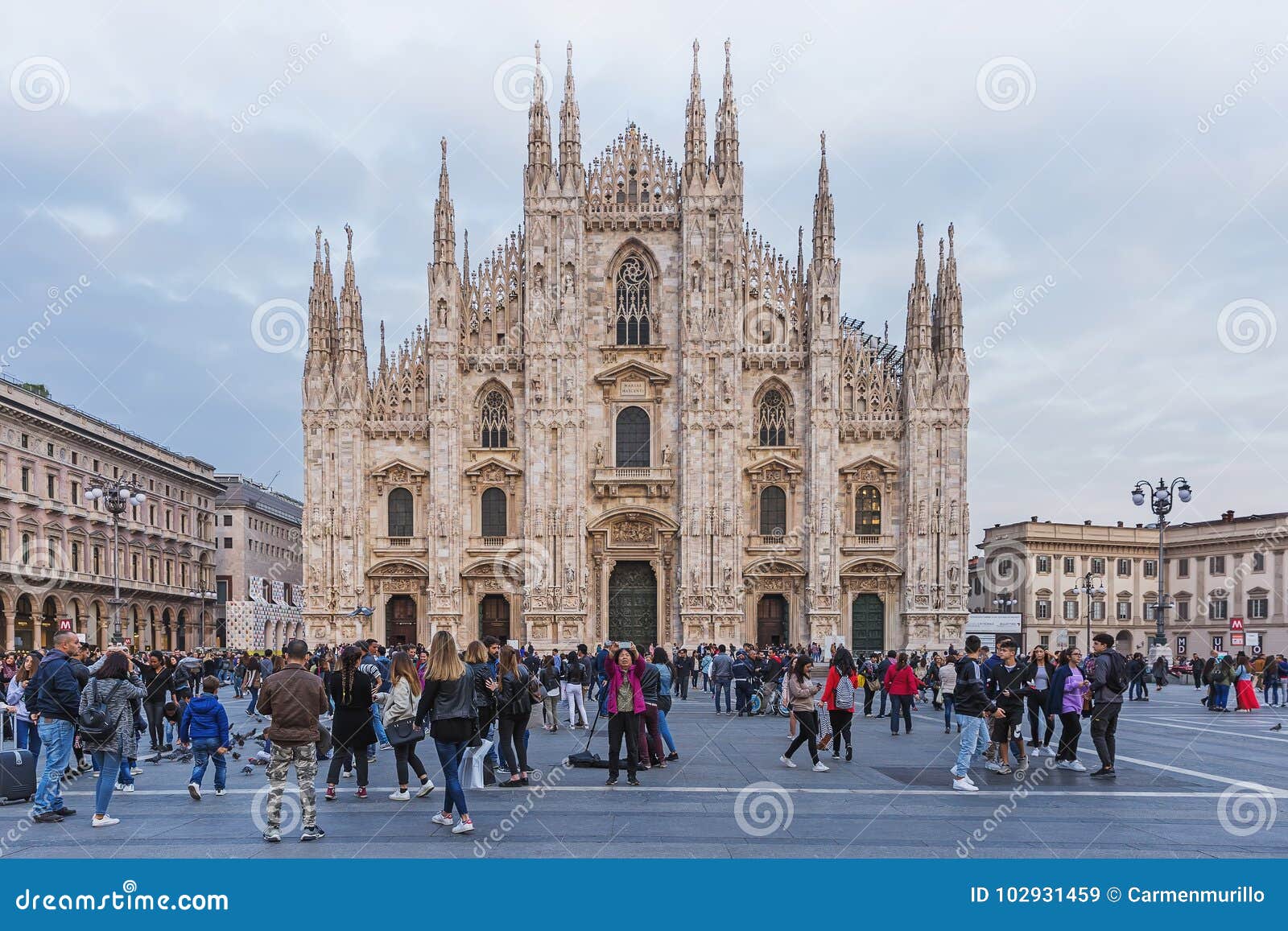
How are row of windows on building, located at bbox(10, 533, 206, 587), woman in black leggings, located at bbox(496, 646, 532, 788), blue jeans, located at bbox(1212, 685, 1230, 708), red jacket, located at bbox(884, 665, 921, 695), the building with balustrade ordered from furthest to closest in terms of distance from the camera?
row of windows on building, located at bbox(10, 533, 206, 587)
the building with balustrade
blue jeans, located at bbox(1212, 685, 1230, 708)
red jacket, located at bbox(884, 665, 921, 695)
woman in black leggings, located at bbox(496, 646, 532, 788)

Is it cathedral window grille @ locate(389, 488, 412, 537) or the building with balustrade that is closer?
cathedral window grille @ locate(389, 488, 412, 537)

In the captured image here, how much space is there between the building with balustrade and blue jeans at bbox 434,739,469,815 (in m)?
41.2

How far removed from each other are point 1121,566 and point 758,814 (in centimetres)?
7329

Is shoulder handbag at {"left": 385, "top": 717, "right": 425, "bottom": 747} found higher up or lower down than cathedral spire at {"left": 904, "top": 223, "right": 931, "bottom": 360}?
lower down

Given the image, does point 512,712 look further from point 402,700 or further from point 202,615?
point 202,615

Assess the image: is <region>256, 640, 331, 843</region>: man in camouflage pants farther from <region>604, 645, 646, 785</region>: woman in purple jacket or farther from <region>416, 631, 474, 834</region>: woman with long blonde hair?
<region>604, 645, 646, 785</region>: woman in purple jacket

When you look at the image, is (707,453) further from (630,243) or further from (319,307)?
(319,307)

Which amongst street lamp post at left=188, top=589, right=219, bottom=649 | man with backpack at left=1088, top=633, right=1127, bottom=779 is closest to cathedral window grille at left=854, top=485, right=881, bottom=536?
man with backpack at left=1088, top=633, right=1127, bottom=779

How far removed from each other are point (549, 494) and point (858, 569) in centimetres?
1257

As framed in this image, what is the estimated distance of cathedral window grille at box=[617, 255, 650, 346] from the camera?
155 feet

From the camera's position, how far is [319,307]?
46.7 m

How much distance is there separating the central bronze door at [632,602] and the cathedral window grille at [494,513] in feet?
16.1

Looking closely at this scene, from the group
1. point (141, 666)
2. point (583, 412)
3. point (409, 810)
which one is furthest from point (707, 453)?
point (409, 810)

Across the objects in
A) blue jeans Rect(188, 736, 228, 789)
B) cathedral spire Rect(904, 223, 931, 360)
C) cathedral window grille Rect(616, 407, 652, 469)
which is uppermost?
cathedral spire Rect(904, 223, 931, 360)
